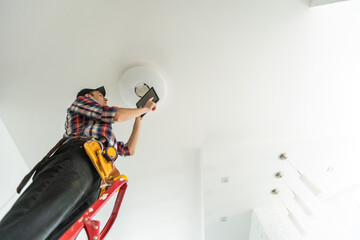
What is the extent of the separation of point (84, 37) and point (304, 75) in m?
1.29

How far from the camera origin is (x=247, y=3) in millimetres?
1007

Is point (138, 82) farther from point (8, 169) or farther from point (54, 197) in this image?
point (8, 169)

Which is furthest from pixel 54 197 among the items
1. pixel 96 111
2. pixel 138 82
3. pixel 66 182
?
pixel 138 82

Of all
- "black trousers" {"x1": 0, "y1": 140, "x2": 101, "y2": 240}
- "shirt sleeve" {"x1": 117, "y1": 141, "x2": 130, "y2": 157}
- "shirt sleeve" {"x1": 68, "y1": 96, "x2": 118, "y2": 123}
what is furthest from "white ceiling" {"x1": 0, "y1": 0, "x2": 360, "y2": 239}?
"black trousers" {"x1": 0, "y1": 140, "x2": 101, "y2": 240}

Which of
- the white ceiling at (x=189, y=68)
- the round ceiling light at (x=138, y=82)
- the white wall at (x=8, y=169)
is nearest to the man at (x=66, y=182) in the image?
the round ceiling light at (x=138, y=82)

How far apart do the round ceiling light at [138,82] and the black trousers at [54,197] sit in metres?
0.42

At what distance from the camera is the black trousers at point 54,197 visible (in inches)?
24.2

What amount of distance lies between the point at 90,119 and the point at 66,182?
0.33m

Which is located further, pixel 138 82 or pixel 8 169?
pixel 8 169

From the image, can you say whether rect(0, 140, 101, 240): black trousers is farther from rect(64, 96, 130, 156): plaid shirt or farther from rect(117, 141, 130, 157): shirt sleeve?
A: rect(117, 141, 130, 157): shirt sleeve

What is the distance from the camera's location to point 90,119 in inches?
37.5

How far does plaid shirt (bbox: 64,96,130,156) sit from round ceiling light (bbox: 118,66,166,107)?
257 millimetres

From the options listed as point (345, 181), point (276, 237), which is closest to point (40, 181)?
point (276, 237)

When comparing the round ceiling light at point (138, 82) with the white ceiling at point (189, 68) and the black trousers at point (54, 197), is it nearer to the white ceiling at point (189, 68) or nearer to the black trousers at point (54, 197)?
the white ceiling at point (189, 68)
